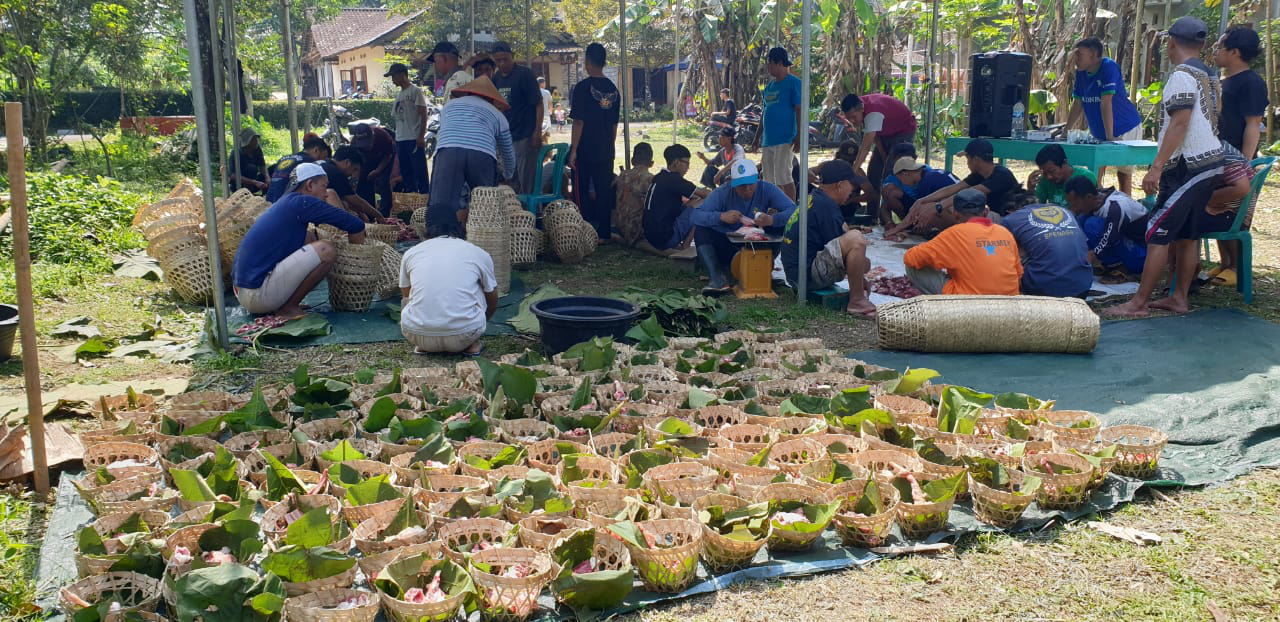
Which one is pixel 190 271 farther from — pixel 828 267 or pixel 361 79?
pixel 361 79

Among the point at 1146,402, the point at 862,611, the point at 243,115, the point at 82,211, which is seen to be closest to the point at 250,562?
the point at 862,611

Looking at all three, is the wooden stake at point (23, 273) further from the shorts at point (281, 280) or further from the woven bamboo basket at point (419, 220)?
the woven bamboo basket at point (419, 220)

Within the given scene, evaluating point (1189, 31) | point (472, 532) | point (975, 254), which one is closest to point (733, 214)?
point (975, 254)

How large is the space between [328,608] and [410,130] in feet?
26.6

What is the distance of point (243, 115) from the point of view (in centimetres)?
1681

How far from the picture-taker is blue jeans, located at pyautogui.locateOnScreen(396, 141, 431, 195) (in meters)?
10.1

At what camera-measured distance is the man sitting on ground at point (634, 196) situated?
28.1ft

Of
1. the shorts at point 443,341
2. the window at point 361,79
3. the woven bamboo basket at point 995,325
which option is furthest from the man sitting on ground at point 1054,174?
the window at point 361,79

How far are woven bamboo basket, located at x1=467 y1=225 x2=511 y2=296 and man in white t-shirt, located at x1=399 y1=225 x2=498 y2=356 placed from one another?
1418mm

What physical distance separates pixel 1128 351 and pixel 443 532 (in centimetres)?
396

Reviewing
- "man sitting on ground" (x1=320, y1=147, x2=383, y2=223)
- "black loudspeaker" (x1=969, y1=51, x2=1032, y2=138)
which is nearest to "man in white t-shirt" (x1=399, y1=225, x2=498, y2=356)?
"man sitting on ground" (x1=320, y1=147, x2=383, y2=223)

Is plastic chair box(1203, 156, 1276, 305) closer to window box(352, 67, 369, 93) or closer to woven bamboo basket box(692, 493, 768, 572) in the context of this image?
woven bamboo basket box(692, 493, 768, 572)

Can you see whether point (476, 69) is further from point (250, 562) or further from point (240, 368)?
point (250, 562)

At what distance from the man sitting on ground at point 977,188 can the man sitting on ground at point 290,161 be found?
16.5 feet
